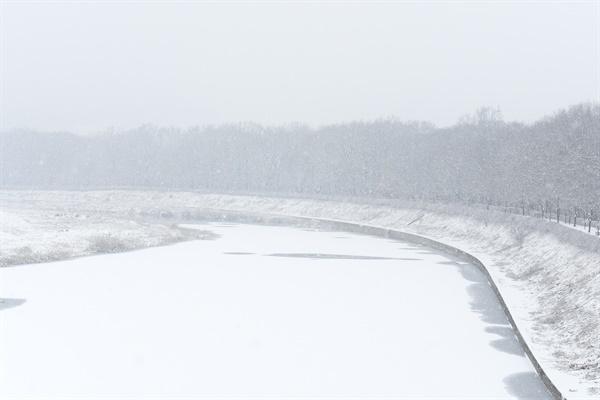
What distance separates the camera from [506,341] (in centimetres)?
2356

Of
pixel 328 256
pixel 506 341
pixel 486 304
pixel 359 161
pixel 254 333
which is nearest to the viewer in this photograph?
pixel 506 341

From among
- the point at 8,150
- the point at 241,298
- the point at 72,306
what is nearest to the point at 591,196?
the point at 241,298

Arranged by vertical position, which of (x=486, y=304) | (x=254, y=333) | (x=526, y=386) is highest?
(x=486, y=304)

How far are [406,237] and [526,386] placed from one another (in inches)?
1732

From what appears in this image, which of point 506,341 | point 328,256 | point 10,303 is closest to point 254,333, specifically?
point 506,341

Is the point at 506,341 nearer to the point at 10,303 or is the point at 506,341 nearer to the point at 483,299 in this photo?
the point at 483,299

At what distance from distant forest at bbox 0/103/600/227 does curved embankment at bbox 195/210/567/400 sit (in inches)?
278

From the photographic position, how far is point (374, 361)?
68.1ft

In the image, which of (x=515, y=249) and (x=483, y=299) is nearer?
(x=483, y=299)

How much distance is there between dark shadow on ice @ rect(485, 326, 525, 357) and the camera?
22328 mm

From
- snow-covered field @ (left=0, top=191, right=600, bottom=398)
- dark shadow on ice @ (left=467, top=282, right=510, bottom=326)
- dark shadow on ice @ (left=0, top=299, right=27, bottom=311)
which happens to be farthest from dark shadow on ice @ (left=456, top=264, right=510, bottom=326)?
dark shadow on ice @ (left=0, top=299, right=27, bottom=311)

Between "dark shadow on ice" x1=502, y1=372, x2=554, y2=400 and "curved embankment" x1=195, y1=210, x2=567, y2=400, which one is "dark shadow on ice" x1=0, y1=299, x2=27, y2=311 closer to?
"dark shadow on ice" x1=502, y1=372, x2=554, y2=400

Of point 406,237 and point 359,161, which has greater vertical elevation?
point 359,161

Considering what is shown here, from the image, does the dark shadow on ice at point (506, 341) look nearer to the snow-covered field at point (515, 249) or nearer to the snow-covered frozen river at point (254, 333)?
the snow-covered frozen river at point (254, 333)
